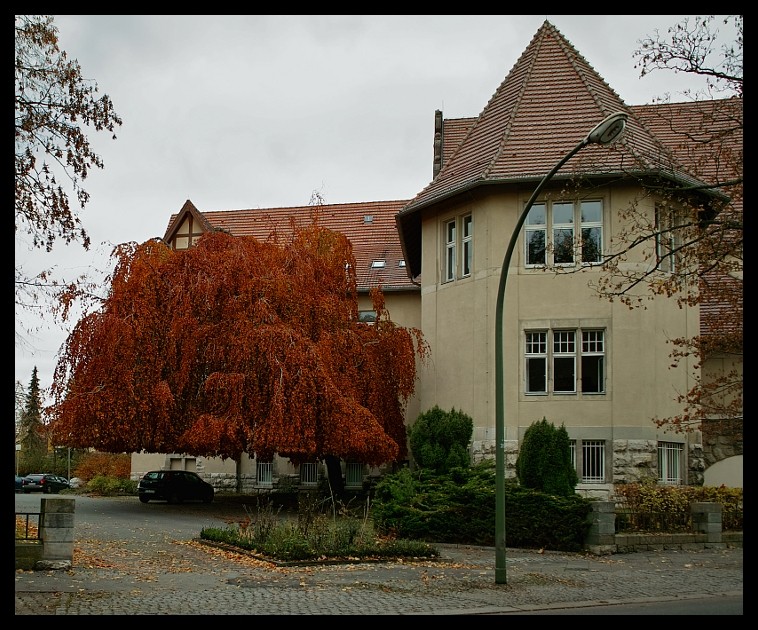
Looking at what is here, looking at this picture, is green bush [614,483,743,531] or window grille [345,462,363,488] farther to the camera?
window grille [345,462,363,488]

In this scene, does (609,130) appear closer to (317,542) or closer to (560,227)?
(317,542)

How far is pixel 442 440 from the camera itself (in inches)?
960

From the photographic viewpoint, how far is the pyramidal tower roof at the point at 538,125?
80.7 feet

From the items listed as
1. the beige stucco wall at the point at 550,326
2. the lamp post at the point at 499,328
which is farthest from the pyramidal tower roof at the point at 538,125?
the lamp post at the point at 499,328

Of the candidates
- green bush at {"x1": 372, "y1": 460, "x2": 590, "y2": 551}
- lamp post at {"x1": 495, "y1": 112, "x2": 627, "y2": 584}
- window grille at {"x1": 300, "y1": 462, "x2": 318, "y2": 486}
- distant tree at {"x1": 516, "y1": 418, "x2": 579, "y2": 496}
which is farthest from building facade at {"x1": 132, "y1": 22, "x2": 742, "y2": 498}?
window grille at {"x1": 300, "y1": 462, "x2": 318, "y2": 486}

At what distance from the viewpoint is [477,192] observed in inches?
997

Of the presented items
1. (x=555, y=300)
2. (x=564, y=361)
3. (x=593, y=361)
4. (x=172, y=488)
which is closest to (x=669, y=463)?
(x=593, y=361)

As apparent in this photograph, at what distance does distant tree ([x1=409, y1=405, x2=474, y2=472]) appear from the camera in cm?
2381

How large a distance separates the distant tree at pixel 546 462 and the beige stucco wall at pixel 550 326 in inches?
110

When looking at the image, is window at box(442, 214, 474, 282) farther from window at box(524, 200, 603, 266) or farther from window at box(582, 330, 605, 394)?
window at box(582, 330, 605, 394)

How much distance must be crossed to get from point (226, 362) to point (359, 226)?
51.3 feet

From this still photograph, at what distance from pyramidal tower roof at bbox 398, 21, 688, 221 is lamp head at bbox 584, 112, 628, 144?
9.81 meters

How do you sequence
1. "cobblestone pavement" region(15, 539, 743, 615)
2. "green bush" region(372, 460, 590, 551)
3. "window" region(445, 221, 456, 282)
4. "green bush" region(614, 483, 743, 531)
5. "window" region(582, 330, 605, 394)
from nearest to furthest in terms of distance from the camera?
1. "cobblestone pavement" region(15, 539, 743, 615)
2. "green bush" region(372, 460, 590, 551)
3. "green bush" region(614, 483, 743, 531)
4. "window" region(582, 330, 605, 394)
5. "window" region(445, 221, 456, 282)

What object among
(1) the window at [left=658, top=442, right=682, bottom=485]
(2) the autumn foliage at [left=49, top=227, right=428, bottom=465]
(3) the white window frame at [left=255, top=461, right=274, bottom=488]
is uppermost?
(2) the autumn foliage at [left=49, top=227, right=428, bottom=465]
